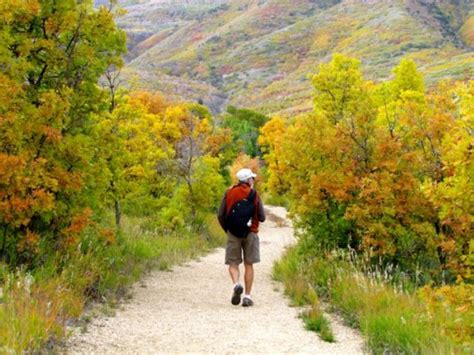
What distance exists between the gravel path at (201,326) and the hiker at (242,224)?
438 millimetres

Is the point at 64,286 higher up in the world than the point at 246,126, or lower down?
lower down

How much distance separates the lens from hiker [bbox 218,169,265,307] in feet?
29.0

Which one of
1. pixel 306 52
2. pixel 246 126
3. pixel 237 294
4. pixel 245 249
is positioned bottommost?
pixel 237 294

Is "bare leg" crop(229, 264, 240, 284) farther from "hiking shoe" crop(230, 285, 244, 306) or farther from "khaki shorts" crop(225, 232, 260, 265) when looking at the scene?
"hiking shoe" crop(230, 285, 244, 306)

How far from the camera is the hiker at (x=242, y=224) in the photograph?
884 centimetres

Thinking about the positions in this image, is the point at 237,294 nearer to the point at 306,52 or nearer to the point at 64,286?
the point at 64,286

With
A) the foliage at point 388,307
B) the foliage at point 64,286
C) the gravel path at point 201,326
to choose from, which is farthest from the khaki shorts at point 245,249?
the foliage at point 64,286

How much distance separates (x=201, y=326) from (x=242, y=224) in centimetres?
200

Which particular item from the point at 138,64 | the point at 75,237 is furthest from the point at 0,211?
the point at 138,64

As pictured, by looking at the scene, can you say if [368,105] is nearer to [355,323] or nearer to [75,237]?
[355,323]

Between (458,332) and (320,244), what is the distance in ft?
21.9

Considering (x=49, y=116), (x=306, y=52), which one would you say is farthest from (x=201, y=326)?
(x=306, y=52)

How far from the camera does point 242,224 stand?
29.1ft

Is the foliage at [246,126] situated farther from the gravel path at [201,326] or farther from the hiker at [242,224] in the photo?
the hiker at [242,224]
